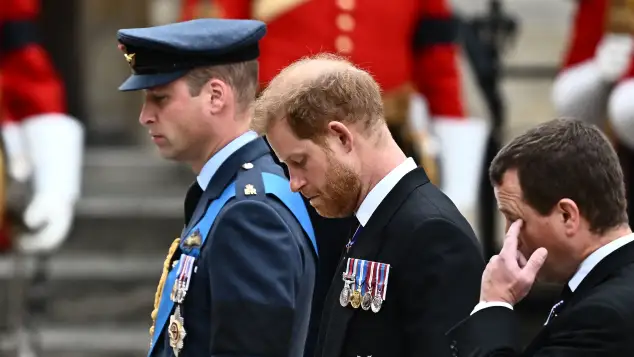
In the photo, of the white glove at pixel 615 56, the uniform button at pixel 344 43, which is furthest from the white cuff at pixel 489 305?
the white glove at pixel 615 56

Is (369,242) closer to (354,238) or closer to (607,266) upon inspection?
(354,238)

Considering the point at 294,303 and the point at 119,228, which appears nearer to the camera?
the point at 294,303

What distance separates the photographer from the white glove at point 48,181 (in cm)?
663

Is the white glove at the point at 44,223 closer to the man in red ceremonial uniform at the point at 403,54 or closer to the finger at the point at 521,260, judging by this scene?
the man in red ceremonial uniform at the point at 403,54

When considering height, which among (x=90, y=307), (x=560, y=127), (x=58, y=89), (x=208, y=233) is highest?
(x=560, y=127)

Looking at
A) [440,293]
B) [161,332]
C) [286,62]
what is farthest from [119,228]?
[440,293]

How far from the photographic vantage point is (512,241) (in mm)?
2951

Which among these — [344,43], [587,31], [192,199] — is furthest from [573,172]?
[587,31]

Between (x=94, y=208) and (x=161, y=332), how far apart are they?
5.53 meters

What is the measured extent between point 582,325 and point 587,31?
392 cm

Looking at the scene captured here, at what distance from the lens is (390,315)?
3078 millimetres

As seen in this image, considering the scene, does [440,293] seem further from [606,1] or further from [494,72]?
[494,72]

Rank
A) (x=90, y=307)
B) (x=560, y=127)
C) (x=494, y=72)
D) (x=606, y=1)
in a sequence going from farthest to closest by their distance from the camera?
(x=90, y=307) < (x=494, y=72) < (x=606, y=1) < (x=560, y=127)

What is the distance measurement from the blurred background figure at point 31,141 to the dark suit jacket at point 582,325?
3974mm
